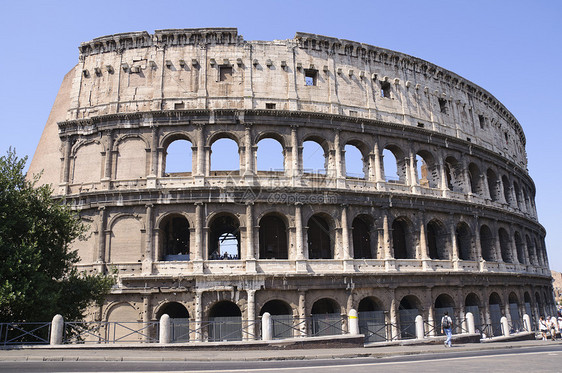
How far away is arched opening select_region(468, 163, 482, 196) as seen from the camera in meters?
28.1

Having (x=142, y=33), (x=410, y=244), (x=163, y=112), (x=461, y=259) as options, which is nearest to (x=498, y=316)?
(x=461, y=259)

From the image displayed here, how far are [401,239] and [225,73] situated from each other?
13.3 metres

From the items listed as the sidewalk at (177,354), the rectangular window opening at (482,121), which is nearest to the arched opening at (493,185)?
the rectangular window opening at (482,121)

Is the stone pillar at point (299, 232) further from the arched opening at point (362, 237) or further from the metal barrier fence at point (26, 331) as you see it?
the metal barrier fence at point (26, 331)

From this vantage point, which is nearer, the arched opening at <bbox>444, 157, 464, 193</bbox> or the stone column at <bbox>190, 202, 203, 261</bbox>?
the stone column at <bbox>190, 202, 203, 261</bbox>

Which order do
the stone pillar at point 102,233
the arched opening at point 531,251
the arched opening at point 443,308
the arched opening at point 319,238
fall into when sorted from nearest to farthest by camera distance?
the stone pillar at point 102,233, the arched opening at point 319,238, the arched opening at point 443,308, the arched opening at point 531,251

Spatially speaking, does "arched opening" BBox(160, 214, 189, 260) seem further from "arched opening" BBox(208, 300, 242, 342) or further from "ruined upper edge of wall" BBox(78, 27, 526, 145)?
"ruined upper edge of wall" BBox(78, 27, 526, 145)

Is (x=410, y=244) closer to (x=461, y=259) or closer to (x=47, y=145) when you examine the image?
(x=461, y=259)

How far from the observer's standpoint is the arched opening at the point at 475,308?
2441 cm

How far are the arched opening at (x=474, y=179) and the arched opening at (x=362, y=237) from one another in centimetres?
886

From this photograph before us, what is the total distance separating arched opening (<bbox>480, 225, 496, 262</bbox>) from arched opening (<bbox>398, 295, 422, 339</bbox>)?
7385mm

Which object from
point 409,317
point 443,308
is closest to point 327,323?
point 409,317

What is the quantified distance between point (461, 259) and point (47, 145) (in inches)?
982

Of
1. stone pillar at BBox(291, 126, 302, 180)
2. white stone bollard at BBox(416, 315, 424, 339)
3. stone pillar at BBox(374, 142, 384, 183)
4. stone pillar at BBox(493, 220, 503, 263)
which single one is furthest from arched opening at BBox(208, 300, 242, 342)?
stone pillar at BBox(493, 220, 503, 263)
